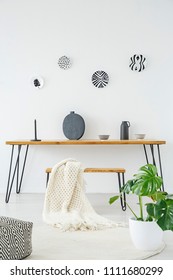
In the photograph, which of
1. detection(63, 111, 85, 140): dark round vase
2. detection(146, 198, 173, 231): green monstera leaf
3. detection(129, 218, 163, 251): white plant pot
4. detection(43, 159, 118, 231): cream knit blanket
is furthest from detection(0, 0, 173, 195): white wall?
detection(146, 198, 173, 231): green monstera leaf

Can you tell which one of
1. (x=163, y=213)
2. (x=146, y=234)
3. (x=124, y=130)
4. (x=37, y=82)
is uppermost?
(x=37, y=82)

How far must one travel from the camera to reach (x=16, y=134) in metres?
5.64

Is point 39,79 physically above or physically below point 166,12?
below

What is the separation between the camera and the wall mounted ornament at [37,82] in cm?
561

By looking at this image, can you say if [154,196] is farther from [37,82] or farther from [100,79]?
[37,82]

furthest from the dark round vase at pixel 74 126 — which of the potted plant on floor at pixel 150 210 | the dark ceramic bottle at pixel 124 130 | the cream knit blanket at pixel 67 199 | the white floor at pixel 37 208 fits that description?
the potted plant on floor at pixel 150 210

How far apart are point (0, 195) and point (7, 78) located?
4.89 feet

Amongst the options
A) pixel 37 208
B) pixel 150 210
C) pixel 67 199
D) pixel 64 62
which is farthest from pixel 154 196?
pixel 64 62

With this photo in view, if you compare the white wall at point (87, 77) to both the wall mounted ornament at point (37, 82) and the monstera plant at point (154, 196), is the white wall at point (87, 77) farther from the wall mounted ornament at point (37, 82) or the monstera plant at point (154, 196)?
the monstera plant at point (154, 196)

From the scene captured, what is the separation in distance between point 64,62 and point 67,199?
7.59ft

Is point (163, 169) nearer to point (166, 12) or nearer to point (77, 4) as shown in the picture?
point (166, 12)

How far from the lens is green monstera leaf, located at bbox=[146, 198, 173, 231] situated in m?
2.47

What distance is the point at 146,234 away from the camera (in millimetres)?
2775
